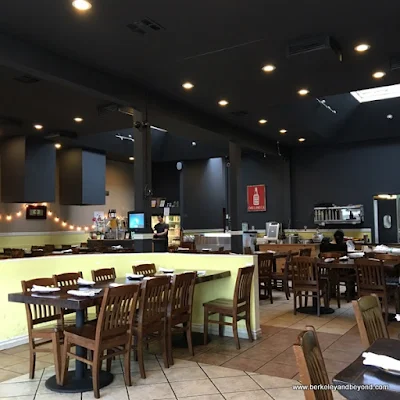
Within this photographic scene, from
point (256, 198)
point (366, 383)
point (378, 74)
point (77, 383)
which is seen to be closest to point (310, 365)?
point (366, 383)

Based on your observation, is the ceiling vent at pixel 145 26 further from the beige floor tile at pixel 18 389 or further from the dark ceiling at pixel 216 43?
the beige floor tile at pixel 18 389

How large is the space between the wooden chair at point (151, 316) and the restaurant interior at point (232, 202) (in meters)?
0.02

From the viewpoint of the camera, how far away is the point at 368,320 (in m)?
2.57

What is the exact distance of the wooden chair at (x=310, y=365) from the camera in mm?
1744

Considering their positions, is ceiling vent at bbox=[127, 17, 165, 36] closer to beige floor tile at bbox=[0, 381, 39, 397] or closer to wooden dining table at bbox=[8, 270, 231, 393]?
wooden dining table at bbox=[8, 270, 231, 393]

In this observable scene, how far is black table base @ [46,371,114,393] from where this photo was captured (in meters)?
3.77

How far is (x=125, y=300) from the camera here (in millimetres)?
3832

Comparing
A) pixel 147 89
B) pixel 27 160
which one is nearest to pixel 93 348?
pixel 147 89

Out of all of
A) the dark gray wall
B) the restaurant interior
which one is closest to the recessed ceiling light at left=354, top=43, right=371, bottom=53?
the restaurant interior

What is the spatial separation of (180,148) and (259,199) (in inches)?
123

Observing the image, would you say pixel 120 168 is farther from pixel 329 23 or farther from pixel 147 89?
pixel 329 23

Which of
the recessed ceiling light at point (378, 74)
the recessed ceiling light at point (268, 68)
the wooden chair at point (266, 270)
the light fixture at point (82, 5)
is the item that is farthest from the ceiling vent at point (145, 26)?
the wooden chair at point (266, 270)

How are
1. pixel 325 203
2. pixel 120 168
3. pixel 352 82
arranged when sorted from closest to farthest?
pixel 352 82, pixel 325 203, pixel 120 168

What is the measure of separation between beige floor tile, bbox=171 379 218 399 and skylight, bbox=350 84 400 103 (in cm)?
854
